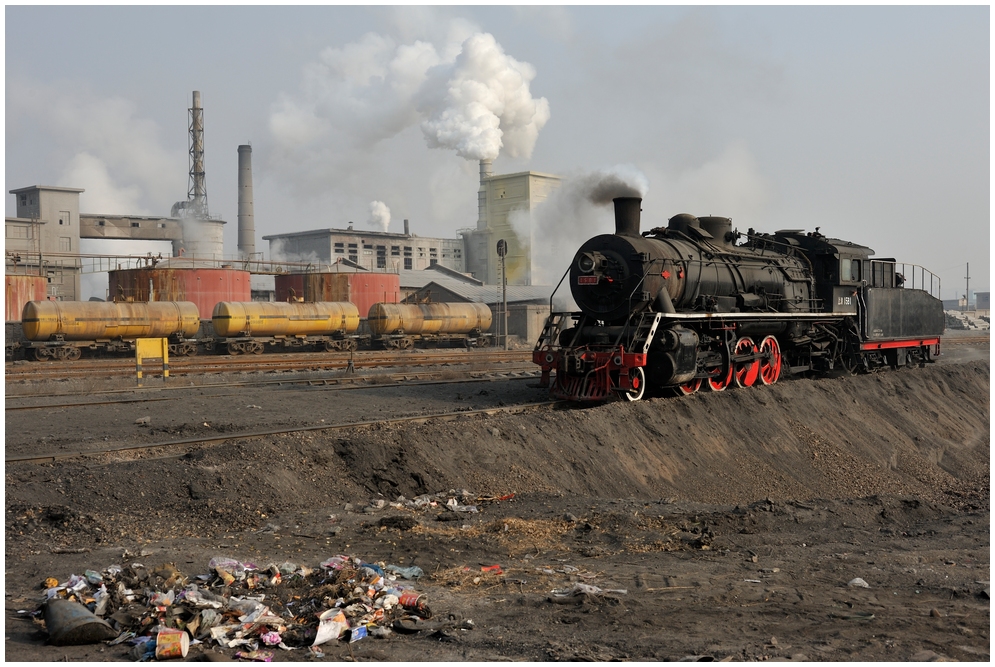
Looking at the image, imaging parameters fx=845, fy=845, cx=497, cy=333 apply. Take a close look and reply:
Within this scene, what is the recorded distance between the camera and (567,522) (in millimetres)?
9211

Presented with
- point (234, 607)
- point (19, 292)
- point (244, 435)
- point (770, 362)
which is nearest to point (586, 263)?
point (770, 362)

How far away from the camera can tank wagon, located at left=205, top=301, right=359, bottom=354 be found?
35.4 meters

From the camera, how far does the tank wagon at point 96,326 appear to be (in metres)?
31.3

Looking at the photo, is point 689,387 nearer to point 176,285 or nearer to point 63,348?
point 63,348

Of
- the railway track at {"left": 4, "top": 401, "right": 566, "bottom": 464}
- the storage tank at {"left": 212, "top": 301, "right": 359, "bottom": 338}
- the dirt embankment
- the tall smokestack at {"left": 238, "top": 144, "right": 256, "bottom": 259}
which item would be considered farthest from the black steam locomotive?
the tall smokestack at {"left": 238, "top": 144, "right": 256, "bottom": 259}

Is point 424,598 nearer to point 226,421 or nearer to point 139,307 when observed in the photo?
point 226,421

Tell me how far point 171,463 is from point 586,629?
6.00 m

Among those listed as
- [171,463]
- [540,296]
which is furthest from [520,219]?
[171,463]

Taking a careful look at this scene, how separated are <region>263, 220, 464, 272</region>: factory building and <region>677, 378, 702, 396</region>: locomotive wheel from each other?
70469 millimetres

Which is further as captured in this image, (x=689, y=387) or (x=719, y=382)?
(x=719, y=382)

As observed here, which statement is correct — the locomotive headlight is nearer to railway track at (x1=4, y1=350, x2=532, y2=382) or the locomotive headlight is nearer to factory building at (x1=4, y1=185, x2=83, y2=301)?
railway track at (x1=4, y1=350, x2=532, y2=382)

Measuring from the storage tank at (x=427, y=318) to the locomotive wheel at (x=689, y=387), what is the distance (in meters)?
24.3

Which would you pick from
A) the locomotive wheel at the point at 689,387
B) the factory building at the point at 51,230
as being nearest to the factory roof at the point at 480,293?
the factory building at the point at 51,230

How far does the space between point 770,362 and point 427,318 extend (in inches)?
938
